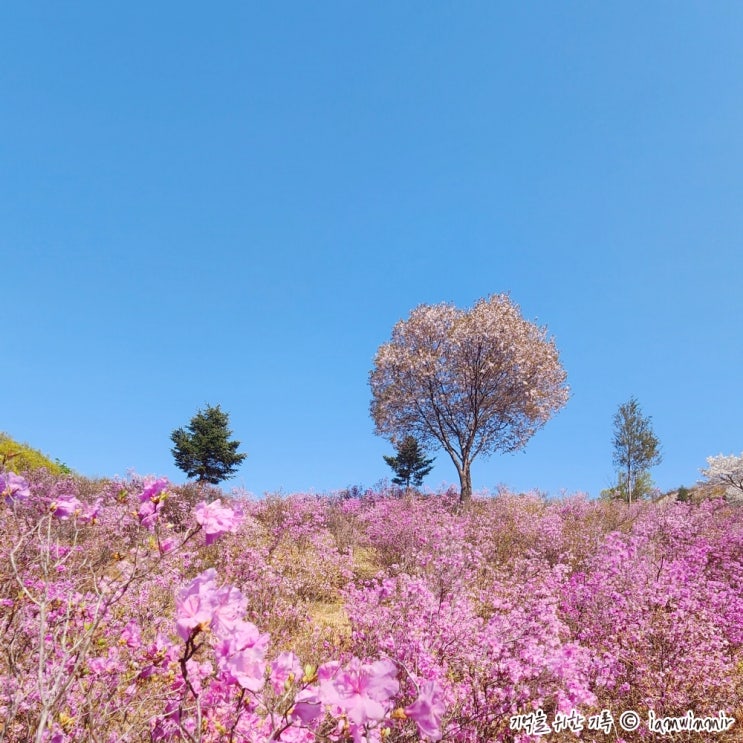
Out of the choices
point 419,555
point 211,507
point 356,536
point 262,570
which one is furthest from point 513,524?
point 211,507

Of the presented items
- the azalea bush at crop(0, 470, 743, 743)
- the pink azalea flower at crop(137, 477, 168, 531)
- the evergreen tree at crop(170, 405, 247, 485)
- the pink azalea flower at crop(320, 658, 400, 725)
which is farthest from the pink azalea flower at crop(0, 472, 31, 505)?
the evergreen tree at crop(170, 405, 247, 485)

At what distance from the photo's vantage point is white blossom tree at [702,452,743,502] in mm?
25858

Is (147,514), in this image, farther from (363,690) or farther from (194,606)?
(363,690)

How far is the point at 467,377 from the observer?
67.5 feet

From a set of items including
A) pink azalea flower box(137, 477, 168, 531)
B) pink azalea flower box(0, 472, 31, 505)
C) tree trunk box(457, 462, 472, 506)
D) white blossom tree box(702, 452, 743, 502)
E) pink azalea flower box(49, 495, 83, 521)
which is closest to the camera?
pink azalea flower box(137, 477, 168, 531)

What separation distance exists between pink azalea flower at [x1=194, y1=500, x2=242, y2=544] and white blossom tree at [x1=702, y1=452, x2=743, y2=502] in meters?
30.8

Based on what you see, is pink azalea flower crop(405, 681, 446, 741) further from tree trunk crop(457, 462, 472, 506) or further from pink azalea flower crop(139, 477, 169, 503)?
tree trunk crop(457, 462, 472, 506)

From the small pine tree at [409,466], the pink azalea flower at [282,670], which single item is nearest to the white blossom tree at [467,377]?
the small pine tree at [409,466]

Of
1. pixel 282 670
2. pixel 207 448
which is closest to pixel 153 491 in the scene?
pixel 282 670

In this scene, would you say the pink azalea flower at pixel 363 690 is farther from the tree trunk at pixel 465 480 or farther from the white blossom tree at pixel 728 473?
the white blossom tree at pixel 728 473

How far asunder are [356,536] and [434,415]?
10586 mm

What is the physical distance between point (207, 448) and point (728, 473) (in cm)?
3128

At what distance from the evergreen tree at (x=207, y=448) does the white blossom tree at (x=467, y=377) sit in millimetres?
12244

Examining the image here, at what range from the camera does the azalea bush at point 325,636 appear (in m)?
1.47
